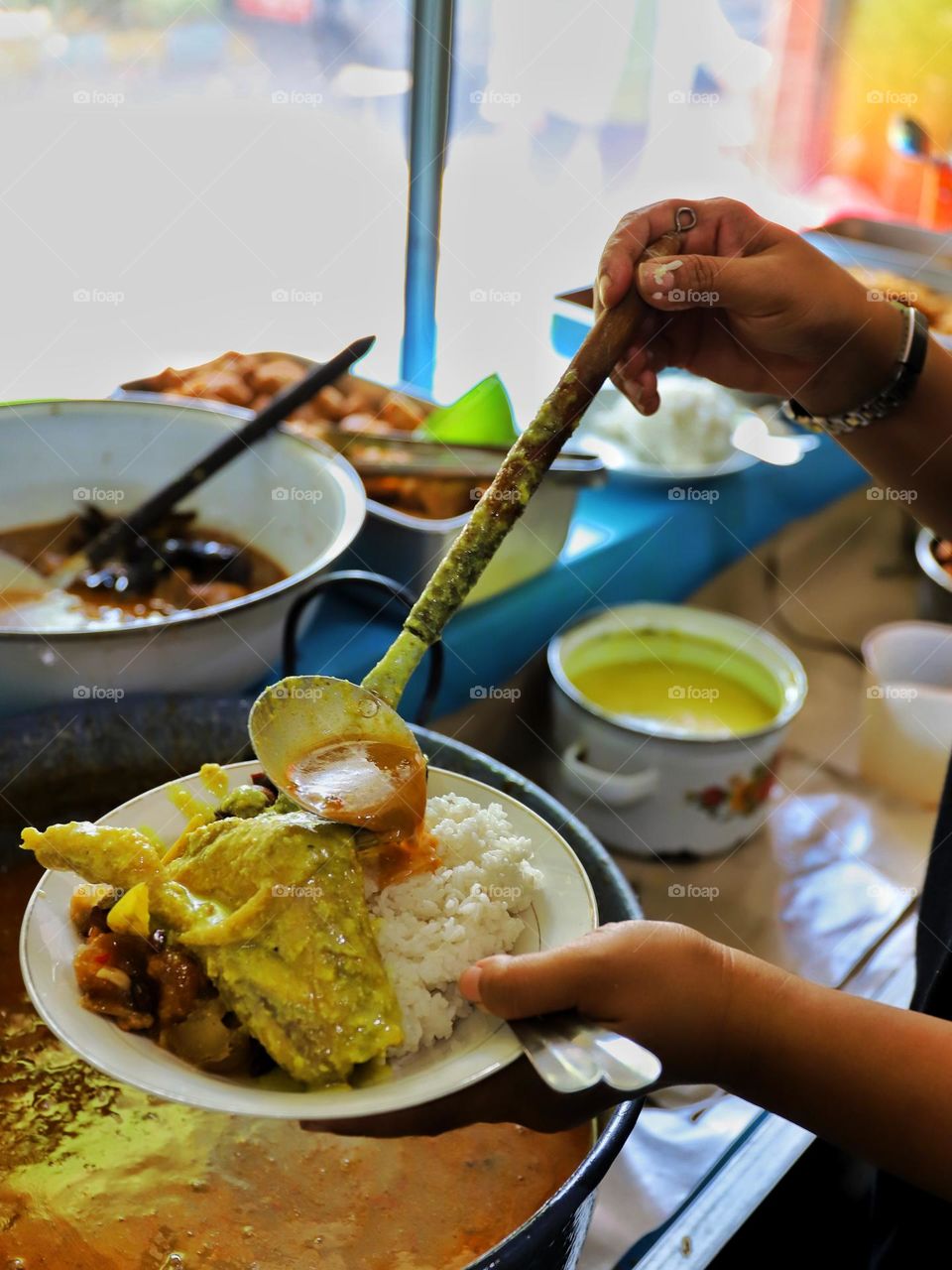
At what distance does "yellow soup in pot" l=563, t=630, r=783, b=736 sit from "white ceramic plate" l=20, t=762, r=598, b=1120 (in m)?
0.75

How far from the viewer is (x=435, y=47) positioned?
1.61m

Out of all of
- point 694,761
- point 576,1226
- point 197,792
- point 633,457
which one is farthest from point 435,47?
point 576,1226

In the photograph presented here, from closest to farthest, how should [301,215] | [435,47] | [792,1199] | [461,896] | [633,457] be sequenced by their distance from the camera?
[461,896] → [792,1199] → [435,47] → [633,457] → [301,215]

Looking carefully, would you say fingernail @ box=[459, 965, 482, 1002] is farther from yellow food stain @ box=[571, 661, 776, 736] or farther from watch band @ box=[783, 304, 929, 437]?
yellow food stain @ box=[571, 661, 776, 736]

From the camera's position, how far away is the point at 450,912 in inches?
33.4

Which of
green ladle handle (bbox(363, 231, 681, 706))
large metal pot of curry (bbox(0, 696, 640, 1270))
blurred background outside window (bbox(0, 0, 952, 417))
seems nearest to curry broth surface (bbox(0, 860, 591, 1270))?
large metal pot of curry (bbox(0, 696, 640, 1270))

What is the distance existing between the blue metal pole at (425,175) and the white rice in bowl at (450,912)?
1.23 m

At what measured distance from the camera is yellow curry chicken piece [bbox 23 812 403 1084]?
747mm

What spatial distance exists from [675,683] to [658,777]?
270 millimetres

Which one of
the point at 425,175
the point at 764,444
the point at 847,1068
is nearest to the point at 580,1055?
the point at 847,1068

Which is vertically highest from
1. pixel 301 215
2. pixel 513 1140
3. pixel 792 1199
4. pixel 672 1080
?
pixel 301 215

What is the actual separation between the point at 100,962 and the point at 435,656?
56 cm

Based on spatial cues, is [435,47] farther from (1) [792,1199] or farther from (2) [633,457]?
(1) [792,1199]

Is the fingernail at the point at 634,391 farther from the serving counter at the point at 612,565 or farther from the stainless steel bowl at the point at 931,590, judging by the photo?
the stainless steel bowl at the point at 931,590
